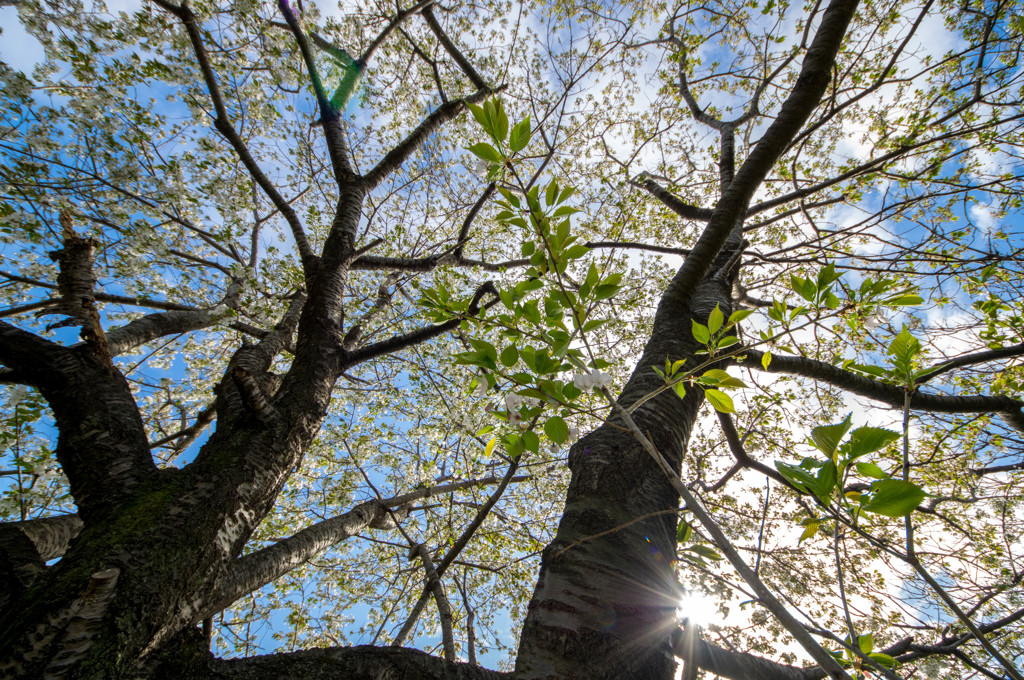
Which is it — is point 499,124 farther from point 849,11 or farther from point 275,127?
point 275,127

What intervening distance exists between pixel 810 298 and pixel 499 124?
87 centimetres

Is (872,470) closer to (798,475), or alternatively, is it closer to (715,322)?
(798,475)

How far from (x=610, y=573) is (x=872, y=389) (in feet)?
8.76

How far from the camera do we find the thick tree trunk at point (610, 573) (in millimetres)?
960

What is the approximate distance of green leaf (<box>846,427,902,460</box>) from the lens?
68 cm

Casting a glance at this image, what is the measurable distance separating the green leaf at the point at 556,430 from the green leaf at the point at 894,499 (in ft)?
1.72

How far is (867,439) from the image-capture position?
686 mm

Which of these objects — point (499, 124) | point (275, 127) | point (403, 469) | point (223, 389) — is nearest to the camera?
point (499, 124)

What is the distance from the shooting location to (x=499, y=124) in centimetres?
91

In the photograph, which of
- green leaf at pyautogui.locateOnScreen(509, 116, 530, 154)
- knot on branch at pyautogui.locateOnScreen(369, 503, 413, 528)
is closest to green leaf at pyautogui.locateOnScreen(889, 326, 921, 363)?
green leaf at pyautogui.locateOnScreen(509, 116, 530, 154)

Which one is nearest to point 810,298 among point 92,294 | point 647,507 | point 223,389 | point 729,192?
point 647,507

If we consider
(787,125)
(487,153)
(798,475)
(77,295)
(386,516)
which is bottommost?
(798,475)

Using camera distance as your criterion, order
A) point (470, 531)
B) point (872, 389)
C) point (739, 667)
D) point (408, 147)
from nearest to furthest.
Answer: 1. point (739, 667)
2. point (470, 531)
3. point (872, 389)
4. point (408, 147)

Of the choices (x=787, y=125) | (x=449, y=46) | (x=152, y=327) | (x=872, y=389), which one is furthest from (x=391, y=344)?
(x=449, y=46)
